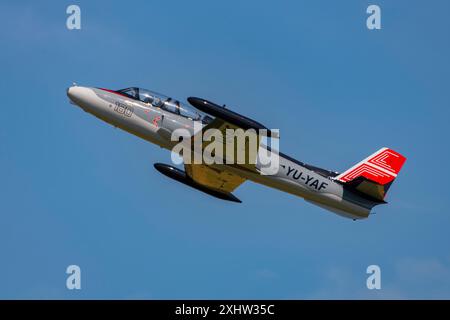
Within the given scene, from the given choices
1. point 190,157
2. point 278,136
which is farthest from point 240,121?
point 190,157

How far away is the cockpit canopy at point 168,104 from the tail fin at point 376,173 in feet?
18.7

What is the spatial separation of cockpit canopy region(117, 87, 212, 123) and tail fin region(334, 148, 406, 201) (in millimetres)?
5707

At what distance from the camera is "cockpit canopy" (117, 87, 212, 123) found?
94.1ft

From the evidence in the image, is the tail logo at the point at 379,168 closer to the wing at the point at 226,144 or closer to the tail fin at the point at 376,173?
the tail fin at the point at 376,173

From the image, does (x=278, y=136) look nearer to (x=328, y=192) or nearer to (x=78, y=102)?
(x=328, y=192)

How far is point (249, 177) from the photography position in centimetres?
2922

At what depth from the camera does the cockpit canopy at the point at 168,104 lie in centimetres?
2867

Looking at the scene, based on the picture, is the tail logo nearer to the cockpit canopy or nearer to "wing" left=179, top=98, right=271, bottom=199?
"wing" left=179, top=98, right=271, bottom=199

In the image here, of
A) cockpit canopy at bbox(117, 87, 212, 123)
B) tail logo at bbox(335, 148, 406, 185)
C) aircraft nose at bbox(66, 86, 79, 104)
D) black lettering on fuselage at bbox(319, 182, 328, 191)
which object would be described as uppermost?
aircraft nose at bbox(66, 86, 79, 104)

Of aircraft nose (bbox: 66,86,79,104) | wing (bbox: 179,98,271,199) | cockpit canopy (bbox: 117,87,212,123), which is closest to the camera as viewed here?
wing (bbox: 179,98,271,199)

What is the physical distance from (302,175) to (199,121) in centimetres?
429

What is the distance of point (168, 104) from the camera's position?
28.8 meters

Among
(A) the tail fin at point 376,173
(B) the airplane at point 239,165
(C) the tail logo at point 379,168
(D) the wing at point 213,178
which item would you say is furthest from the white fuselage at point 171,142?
(D) the wing at point 213,178

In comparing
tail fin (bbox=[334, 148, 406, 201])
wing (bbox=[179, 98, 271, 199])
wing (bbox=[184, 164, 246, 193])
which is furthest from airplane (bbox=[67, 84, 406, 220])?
wing (bbox=[184, 164, 246, 193])
